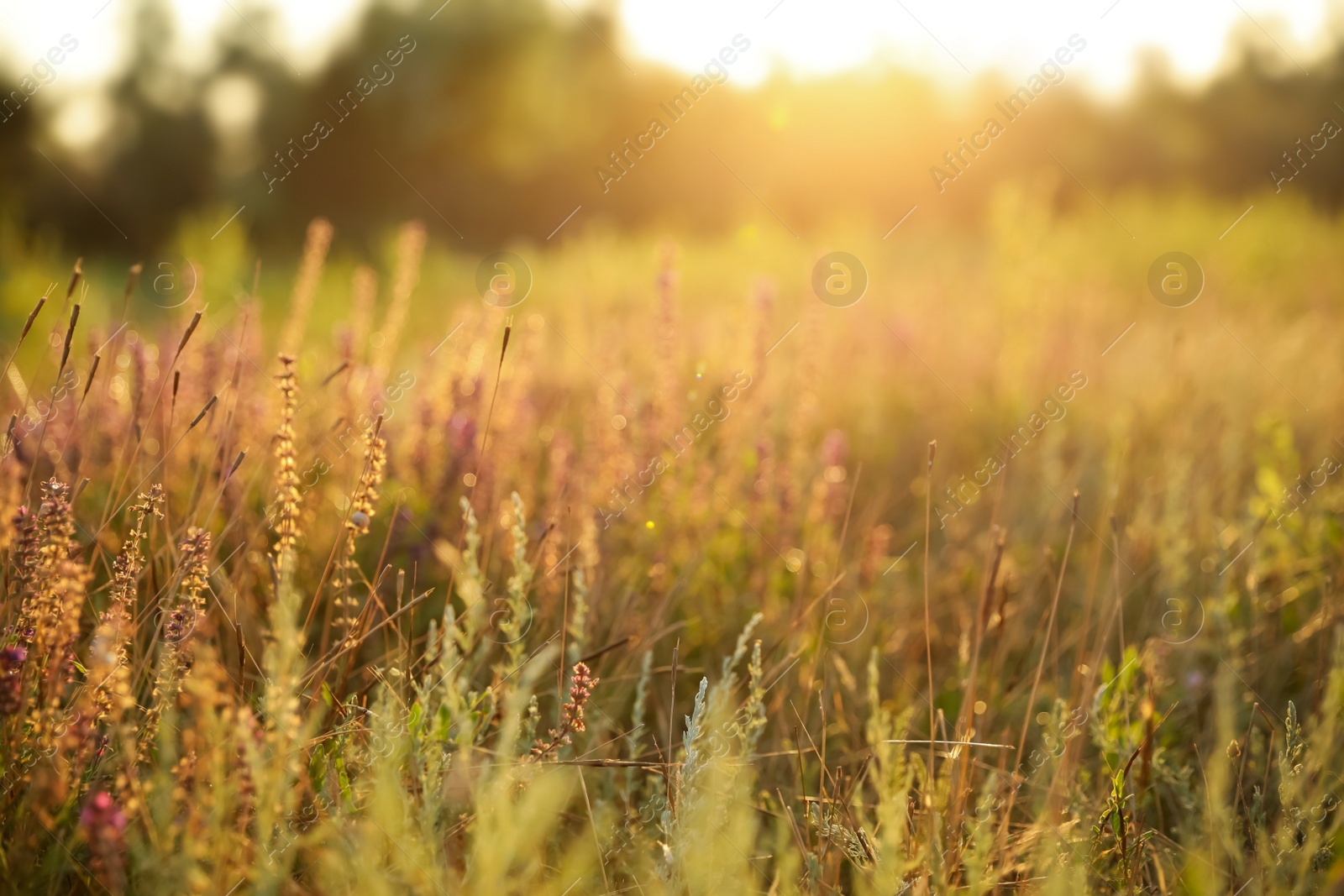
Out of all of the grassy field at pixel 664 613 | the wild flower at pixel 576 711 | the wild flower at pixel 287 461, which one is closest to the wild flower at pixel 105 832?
the grassy field at pixel 664 613

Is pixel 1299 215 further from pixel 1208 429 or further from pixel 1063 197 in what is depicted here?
pixel 1063 197

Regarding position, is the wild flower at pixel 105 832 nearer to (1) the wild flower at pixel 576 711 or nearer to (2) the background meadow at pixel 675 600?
(2) the background meadow at pixel 675 600

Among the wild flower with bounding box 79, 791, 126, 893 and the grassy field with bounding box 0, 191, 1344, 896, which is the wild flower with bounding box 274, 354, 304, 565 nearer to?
the grassy field with bounding box 0, 191, 1344, 896

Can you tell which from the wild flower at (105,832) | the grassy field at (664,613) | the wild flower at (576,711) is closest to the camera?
the wild flower at (105,832)

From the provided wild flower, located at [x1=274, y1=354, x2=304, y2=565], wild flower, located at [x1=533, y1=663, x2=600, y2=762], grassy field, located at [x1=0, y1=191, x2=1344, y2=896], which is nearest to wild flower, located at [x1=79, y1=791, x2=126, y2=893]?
grassy field, located at [x1=0, y1=191, x2=1344, y2=896]

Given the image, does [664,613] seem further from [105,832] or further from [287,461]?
[105,832]

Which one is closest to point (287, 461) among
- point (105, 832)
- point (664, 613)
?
point (105, 832)

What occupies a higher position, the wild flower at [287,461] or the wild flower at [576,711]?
the wild flower at [287,461]

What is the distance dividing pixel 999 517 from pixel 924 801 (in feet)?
5.11

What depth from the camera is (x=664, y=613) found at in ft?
6.12

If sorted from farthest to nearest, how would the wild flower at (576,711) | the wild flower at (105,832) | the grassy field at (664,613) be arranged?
the wild flower at (576,711)
the grassy field at (664,613)
the wild flower at (105,832)

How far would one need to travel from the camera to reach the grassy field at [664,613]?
1.03 meters

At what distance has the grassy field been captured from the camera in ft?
3.39

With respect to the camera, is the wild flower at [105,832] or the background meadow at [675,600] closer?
the wild flower at [105,832]
